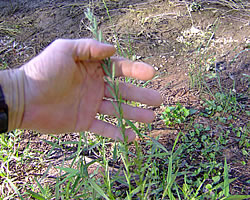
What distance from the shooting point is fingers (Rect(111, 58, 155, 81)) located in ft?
4.54

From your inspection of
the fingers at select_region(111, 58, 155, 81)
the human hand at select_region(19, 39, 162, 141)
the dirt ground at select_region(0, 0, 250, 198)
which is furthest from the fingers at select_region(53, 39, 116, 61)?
the dirt ground at select_region(0, 0, 250, 198)

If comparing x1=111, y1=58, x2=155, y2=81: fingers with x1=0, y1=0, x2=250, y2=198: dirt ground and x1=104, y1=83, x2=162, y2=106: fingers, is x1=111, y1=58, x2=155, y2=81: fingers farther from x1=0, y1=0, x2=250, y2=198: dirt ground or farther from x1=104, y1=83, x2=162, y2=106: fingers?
x1=0, y1=0, x2=250, y2=198: dirt ground

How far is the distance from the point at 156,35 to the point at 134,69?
1.49 m

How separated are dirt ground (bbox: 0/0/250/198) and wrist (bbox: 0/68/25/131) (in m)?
0.51

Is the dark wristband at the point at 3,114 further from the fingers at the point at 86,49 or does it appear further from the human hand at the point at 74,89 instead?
the fingers at the point at 86,49

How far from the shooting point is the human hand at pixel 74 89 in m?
1.35

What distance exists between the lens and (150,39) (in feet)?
9.02

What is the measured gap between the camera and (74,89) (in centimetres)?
150

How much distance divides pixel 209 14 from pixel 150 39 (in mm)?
738

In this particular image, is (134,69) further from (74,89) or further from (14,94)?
(14,94)

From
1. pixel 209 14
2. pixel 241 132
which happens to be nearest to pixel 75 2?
pixel 209 14

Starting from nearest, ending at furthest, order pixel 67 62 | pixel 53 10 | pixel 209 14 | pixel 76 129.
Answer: pixel 67 62, pixel 76 129, pixel 209 14, pixel 53 10

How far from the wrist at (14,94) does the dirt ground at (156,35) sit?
507 millimetres

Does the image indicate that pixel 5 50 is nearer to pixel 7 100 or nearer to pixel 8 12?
pixel 8 12
